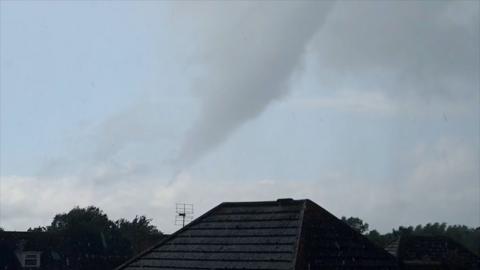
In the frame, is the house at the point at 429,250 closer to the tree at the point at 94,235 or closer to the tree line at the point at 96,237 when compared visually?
the tree line at the point at 96,237

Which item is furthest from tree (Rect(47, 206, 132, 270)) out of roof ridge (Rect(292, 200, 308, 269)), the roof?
roof ridge (Rect(292, 200, 308, 269))

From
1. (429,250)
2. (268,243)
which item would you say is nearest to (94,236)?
(429,250)

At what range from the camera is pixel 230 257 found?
20266mm

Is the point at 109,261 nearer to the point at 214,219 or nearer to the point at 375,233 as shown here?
the point at 214,219

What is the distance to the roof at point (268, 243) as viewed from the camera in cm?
1938

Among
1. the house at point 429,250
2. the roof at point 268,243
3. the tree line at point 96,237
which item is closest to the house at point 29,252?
the tree line at point 96,237

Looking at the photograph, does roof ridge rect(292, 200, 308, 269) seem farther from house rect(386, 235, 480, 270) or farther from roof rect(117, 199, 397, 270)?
house rect(386, 235, 480, 270)

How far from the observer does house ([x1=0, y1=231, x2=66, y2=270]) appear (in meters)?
46.2

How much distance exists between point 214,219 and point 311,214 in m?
3.85

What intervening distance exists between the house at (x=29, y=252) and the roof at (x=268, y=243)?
2635cm

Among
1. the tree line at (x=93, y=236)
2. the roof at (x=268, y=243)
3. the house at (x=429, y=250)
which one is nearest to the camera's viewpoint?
the roof at (x=268, y=243)

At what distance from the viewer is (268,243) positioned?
2005 centimetres

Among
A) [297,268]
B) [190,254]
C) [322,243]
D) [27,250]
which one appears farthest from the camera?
[27,250]

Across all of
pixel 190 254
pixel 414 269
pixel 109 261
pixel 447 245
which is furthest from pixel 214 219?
pixel 109 261
